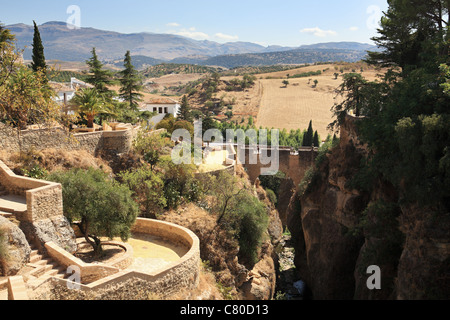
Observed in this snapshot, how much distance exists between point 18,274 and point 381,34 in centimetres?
2254

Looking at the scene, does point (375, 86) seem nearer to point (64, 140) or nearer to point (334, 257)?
point (334, 257)

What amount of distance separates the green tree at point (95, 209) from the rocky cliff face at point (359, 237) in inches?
382

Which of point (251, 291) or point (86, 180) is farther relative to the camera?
point (251, 291)

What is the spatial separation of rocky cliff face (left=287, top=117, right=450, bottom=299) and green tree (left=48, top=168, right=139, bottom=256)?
9.71 meters

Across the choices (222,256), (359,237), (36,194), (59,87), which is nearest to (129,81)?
(59,87)

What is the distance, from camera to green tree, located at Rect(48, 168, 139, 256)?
49.4 ft

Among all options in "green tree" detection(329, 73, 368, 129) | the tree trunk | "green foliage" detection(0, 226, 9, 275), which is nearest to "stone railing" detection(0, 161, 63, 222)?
"green foliage" detection(0, 226, 9, 275)

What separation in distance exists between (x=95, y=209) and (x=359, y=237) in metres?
13.4

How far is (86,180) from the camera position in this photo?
1562cm

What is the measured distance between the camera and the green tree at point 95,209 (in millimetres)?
15070

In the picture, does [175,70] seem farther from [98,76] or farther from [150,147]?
[150,147]

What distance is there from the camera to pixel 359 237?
20.9m

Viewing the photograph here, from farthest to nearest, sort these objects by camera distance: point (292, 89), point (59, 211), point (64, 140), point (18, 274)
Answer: point (292, 89), point (64, 140), point (59, 211), point (18, 274)
